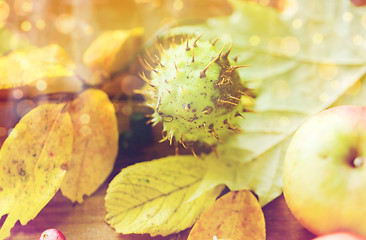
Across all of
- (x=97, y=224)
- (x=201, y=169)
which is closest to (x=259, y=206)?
(x=201, y=169)

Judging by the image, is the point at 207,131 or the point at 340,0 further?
the point at 340,0

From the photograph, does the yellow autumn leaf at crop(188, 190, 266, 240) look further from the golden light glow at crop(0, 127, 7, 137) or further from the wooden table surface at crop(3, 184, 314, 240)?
the golden light glow at crop(0, 127, 7, 137)

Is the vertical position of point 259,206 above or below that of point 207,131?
below

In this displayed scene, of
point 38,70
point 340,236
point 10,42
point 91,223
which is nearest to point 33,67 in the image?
point 38,70

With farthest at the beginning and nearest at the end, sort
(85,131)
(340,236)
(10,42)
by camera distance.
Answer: (10,42) → (85,131) → (340,236)

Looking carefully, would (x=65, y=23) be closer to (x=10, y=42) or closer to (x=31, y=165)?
(x=10, y=42)

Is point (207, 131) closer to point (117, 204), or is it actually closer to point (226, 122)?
point (226, 122)

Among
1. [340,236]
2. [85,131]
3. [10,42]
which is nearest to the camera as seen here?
[340,236]
